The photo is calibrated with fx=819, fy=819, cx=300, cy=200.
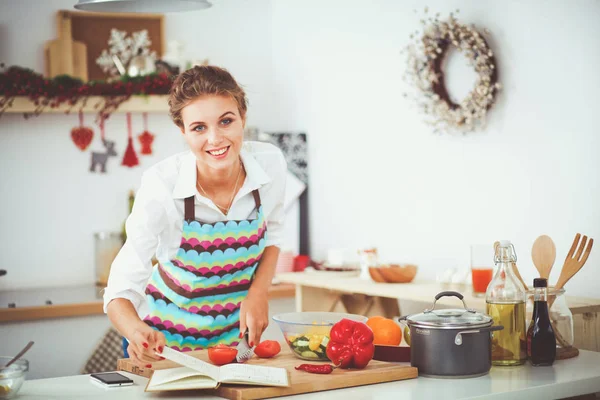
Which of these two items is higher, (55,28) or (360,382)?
(55,28)

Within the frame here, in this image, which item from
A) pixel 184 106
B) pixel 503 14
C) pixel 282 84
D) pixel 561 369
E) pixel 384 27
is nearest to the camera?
pixel 561 369

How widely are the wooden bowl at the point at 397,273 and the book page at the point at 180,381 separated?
5.90ft

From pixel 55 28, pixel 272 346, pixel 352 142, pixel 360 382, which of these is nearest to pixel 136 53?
pixel 55 28

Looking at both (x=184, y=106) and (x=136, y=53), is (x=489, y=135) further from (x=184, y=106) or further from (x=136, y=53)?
(x=136, y=53)

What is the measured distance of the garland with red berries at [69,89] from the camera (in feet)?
15.2

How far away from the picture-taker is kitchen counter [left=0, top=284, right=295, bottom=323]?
13.8ft

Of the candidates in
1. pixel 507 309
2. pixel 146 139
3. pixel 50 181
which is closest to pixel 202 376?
pixel 507 309

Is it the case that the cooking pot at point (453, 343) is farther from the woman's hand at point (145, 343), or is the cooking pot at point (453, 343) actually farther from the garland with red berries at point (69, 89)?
the garland with red berries at point (69, 89)

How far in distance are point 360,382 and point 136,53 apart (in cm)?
346

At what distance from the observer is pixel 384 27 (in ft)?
14.2

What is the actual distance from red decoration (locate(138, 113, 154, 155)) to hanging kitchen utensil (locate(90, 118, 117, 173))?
0.18 meters

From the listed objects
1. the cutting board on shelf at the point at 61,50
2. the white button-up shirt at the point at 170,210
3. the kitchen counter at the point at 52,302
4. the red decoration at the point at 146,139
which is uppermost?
the cutting board on shelf at the point at 61,50

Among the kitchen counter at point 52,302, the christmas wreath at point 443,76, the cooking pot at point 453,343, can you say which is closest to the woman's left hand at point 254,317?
the cooking pot at point 453,343

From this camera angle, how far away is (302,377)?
2045 millimetres
